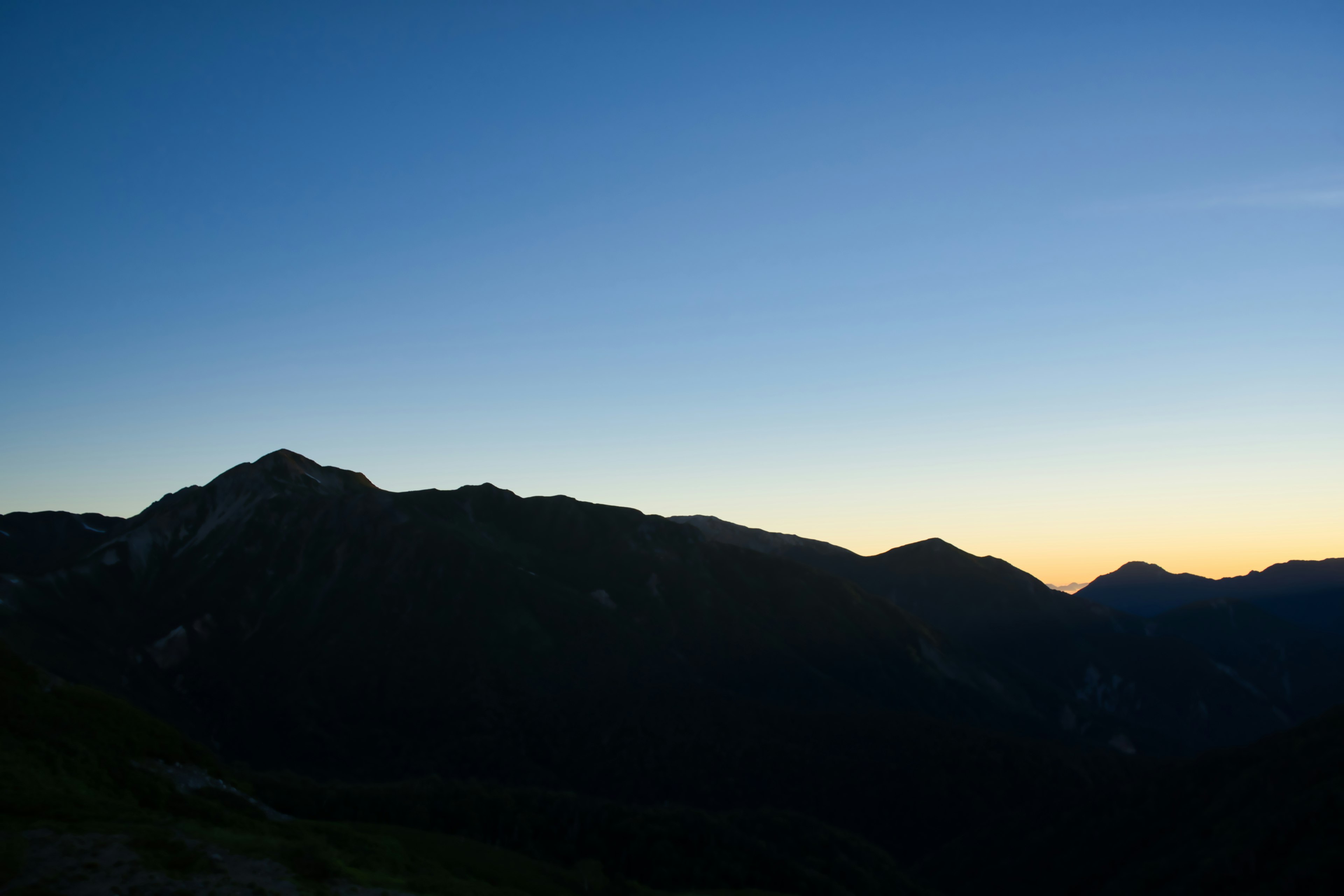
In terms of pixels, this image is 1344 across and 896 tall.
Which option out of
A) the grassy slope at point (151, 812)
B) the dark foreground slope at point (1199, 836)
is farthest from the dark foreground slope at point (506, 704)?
the grassy slope at point (151, 812)

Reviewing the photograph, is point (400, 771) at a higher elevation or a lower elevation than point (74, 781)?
lower

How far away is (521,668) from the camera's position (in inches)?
7101

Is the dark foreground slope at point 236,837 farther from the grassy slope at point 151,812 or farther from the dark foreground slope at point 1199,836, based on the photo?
the dark foreground slope at point 1199,836

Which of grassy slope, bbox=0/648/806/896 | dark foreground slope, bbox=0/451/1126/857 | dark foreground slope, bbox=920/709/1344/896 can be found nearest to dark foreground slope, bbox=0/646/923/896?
grassy slope, bbox=0/648/806/896

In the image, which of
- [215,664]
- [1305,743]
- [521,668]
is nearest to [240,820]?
[1305,743]

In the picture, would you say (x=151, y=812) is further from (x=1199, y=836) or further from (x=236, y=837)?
(x=1199, y=836)

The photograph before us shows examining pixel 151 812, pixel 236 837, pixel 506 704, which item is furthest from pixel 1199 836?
pixel 506 704

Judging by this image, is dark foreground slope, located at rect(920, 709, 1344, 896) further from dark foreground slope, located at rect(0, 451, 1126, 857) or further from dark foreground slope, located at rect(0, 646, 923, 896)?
dark foreground slope, located at rect(0, 451, 1126, 857)

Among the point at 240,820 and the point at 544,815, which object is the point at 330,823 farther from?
the point at 544,815

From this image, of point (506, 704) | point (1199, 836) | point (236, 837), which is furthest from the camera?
point (506, 704)

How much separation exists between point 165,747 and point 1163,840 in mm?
73431

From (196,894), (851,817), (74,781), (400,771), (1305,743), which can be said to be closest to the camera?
(196,894)

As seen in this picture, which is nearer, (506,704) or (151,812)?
(151,812)

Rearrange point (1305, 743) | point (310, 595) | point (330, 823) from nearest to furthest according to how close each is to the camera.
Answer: point (330, 823) < point (1305, 743) < point (310, 595)
